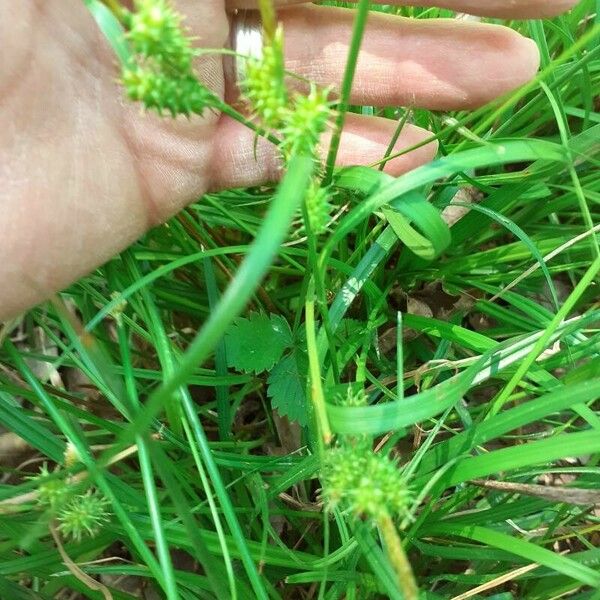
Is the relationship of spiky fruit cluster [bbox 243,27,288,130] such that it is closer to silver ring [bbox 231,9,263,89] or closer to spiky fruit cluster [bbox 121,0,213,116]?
spiky fruit cluster [bbox 121,0,213,116]

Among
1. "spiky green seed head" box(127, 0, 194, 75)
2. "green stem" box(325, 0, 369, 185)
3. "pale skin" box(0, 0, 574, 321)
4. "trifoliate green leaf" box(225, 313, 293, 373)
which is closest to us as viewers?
"spiky green seed head" box(127, 0, 194, 75)

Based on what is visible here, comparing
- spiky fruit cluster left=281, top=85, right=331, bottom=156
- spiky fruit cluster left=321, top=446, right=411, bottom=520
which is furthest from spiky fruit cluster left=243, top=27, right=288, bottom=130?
spiky fruit cluster left=321, top=446, right=411, bottom=520

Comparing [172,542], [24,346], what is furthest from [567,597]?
[24,346]

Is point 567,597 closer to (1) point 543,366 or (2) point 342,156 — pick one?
(1) point 543,366

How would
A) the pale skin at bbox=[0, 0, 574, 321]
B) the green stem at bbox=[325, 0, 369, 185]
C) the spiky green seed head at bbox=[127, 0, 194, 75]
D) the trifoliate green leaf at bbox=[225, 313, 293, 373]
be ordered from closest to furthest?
the spiky green seed head at bbox=[127, 0, 194, 75] < the green stem at bbox=[325, 0, 369, 185] < the pale skin at bbox=[0, 0, 574, 321] < the trifoliate green leaf at bbox=[225, 313, 293, 373]

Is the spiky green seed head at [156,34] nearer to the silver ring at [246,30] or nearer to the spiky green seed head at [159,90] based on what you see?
the spiky green seed head at [159,90]

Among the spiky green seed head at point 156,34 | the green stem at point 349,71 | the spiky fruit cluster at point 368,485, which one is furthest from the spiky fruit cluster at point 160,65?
the spiky fruit cluster at point 368,485
